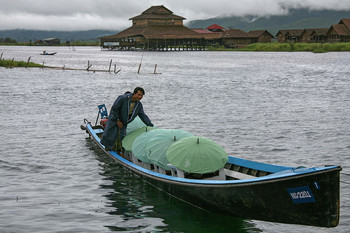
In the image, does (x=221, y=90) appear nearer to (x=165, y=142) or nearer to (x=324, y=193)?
(x=165, y=142)

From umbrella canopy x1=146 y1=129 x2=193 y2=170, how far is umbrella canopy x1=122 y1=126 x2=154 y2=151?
1193 millimetres

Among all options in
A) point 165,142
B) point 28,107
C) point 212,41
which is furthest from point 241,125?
point 212,41

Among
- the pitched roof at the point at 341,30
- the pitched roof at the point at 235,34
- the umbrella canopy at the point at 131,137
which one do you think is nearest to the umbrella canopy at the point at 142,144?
the umbrella canopy at the point at 131,137

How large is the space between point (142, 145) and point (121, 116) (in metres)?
1.13

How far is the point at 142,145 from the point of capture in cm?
1132

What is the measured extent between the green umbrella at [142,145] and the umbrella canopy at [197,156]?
1.35 metres

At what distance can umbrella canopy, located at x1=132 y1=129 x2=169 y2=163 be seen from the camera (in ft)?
36.5

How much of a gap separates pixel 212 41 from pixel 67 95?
112 m

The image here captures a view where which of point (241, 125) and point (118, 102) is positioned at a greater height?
point (118, 102)

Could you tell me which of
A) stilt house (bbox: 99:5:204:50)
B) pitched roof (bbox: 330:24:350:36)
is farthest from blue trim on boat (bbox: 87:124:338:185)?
pitched roof (bbox: 330:24:350:36)

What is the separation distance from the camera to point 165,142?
34.9 feet

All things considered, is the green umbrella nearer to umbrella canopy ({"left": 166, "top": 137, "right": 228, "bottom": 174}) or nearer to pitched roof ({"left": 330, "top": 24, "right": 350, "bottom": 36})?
umbrella canopy ({"left": 166, "top": 137, "right": 228, "bottom": 174})

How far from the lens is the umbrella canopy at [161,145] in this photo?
10445mm

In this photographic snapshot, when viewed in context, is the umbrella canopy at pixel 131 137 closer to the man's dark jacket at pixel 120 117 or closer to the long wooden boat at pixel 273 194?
the man's dark jacket at pixel 120 117
